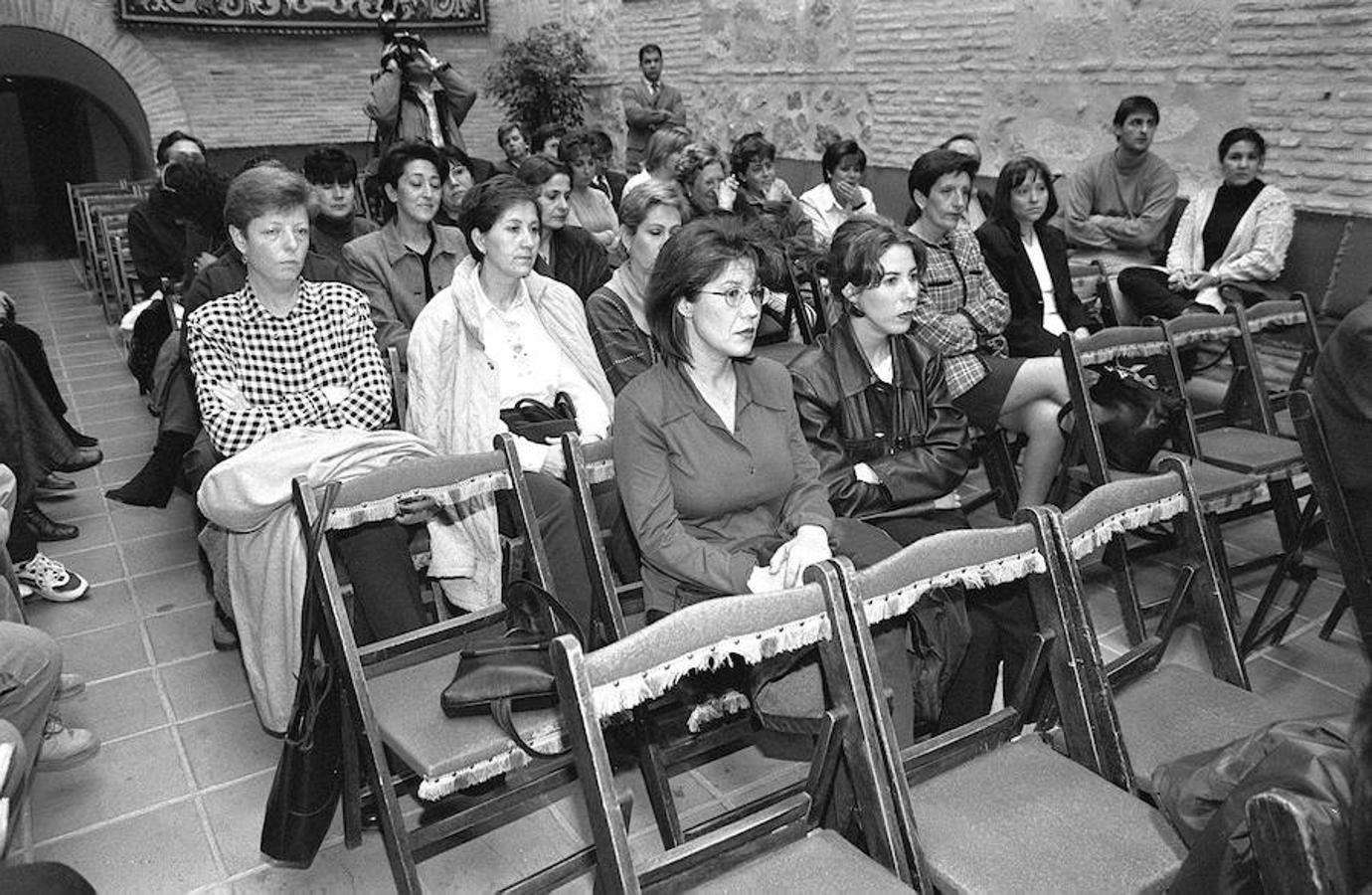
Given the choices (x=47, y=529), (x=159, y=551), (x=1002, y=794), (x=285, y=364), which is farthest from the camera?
(x=47, y=529)

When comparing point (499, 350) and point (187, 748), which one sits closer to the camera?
point (187, 748)

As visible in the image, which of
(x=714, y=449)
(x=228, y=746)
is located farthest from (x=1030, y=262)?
(x=228, y=746)

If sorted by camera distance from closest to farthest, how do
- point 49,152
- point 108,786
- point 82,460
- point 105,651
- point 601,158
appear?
point 108,786, point 105,651, point 82,460, point 601,158, point 49,152

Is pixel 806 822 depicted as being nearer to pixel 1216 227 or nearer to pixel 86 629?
pixel 86 629

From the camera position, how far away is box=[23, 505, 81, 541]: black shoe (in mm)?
4074

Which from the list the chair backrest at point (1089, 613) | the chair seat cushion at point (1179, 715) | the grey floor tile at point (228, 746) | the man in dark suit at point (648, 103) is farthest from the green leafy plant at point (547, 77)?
the chair seat cushion at point (1179, 715)

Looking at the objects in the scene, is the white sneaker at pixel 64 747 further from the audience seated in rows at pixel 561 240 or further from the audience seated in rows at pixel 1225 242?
the audience seated in rows at pixel 1225 242

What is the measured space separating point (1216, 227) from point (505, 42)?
30.1ft

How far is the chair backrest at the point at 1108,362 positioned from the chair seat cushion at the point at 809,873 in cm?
185

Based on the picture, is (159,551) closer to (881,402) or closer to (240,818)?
(240,818)

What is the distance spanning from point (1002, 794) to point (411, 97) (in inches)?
280

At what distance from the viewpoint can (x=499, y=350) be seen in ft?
10.3

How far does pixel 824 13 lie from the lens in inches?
322

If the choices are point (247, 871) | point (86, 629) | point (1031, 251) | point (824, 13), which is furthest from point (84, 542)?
point (824, 13)
